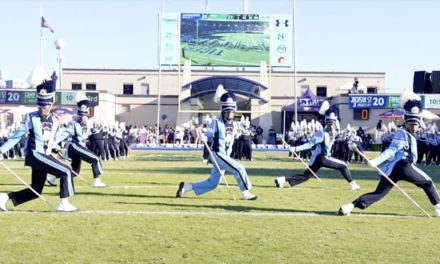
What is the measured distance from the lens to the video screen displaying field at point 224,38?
5500 centimetres

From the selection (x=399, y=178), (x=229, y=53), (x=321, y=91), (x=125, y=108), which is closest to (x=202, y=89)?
(x=229, y=53)

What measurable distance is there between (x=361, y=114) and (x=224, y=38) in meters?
13.4

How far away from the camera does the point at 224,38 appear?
182ft

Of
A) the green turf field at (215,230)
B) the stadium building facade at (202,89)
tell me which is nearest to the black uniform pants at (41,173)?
the green turf field at (215,230)

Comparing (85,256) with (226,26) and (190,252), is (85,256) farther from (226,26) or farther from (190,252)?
(226,26)

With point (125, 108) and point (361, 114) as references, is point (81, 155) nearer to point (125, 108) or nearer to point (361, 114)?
point (361, 114)

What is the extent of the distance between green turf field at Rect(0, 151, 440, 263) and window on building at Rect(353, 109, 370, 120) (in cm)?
4260

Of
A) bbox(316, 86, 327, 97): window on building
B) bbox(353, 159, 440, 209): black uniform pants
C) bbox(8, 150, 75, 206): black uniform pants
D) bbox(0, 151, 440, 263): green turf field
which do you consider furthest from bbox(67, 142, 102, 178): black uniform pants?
bbox(316, 86, 327, 97): window on building

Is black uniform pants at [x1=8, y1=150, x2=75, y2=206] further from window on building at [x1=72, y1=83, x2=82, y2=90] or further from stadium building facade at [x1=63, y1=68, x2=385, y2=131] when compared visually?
window on building at [x1=72, y1=83, x2=82, y2=90]

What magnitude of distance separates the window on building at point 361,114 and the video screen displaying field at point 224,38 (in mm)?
9063

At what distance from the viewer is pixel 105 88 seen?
6812 centimetres

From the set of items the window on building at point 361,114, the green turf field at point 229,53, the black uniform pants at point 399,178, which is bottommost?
the black uniform pants at point 399,178

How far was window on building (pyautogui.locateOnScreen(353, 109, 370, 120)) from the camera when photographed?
183ft

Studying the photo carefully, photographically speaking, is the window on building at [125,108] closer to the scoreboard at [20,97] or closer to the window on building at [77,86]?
the window on building at [77,86]
